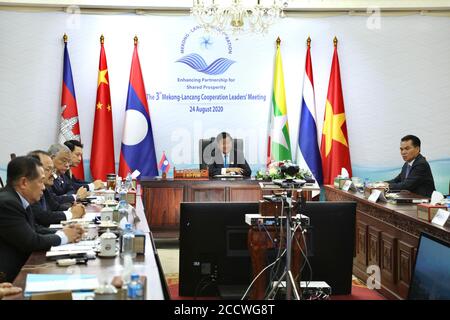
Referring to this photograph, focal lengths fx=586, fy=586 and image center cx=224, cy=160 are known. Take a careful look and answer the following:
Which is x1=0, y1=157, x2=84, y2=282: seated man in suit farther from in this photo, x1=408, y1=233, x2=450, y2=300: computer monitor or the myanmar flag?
the myanmar flag

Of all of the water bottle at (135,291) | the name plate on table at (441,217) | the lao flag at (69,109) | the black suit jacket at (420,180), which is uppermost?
the lao flag at (69,109)

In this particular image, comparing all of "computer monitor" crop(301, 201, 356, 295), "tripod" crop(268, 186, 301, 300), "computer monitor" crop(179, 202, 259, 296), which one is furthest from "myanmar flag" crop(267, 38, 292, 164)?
"tripod" crop(268, 186, 301, 300)

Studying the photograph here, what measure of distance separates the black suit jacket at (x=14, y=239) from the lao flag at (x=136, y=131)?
15.0 ft

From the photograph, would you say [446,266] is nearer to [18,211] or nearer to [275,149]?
[18,211]

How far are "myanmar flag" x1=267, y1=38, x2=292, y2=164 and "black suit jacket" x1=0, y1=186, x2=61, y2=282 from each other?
495 cm

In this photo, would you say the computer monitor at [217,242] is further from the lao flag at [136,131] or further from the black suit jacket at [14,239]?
the lao flag at [136,131]

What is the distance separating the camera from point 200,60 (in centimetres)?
786


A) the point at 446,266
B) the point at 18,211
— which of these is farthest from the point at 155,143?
the point at 446,266

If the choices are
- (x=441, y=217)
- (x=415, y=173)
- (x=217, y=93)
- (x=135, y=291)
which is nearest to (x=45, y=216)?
(x=135, y=291)

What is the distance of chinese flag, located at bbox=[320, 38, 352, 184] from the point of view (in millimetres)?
7773

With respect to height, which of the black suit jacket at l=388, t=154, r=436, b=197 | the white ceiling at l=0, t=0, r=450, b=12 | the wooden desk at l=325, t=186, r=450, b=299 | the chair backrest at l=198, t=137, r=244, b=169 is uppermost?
the white ceiling at l=0, t=0, r=450, b=12

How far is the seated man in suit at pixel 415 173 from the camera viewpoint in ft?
19.1

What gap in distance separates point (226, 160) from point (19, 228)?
460cm

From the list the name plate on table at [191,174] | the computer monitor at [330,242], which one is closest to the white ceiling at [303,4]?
the name plate on table at [191,174]
